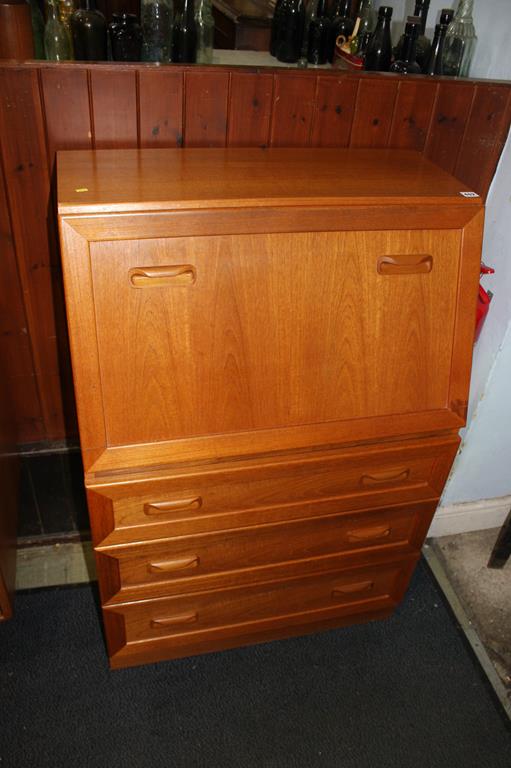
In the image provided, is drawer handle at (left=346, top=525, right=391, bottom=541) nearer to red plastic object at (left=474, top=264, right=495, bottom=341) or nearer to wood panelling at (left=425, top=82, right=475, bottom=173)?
red plastic object at (left=474, top=264, right=495, bottom=341)

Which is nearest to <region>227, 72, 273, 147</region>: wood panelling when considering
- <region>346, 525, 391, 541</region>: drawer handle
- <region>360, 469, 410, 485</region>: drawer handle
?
<region>360, 469, 410, 485</region>: drawer handle

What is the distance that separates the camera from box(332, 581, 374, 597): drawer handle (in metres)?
1.70

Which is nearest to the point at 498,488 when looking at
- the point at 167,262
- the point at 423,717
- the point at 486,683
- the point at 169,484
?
the point at 486,683

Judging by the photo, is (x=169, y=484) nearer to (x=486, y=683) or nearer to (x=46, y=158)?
(x=46, y=158)

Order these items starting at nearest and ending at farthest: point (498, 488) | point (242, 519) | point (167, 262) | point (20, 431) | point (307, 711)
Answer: point (167, 262) → point (242, 519) → point (307, 711) → point (20, 431) → point (498, 488)

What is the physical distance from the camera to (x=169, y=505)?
1.33 m

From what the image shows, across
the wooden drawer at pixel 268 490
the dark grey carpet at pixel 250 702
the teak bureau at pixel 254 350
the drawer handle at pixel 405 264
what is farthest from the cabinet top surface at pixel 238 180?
the dark grey carpet at pixel 250 702

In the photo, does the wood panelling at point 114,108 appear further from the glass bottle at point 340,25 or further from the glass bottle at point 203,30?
the glass bottle at point 340,25

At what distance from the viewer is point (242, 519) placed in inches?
55.5

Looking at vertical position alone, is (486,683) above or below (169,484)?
below

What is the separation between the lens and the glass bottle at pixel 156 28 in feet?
4.71

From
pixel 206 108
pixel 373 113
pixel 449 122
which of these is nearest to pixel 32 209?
pixel 206 108

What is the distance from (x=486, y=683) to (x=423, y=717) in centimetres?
22

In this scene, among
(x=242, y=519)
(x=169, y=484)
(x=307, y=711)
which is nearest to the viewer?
(x=169, y=484)
